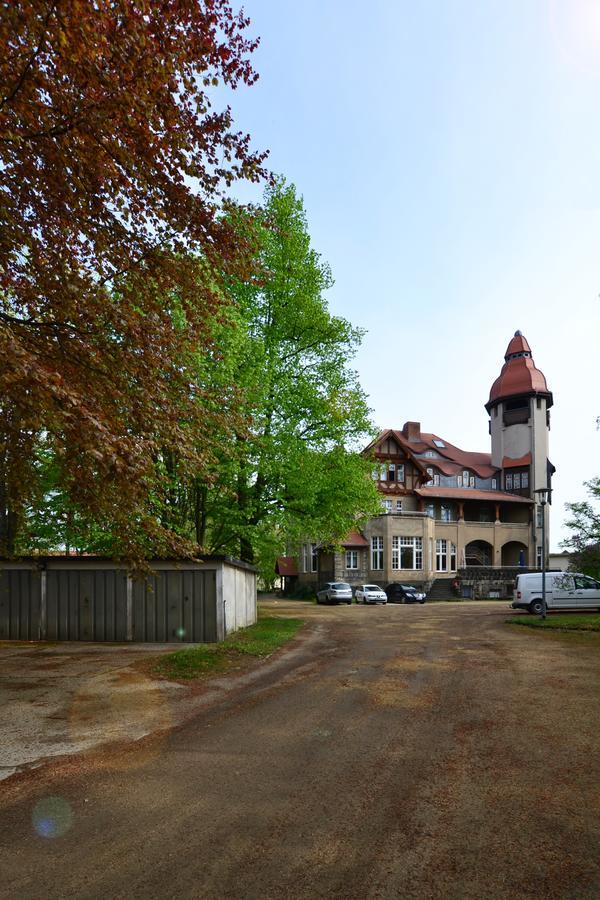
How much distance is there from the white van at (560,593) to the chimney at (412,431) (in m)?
35.1

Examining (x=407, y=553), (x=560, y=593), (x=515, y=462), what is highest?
(x=515, y=462)

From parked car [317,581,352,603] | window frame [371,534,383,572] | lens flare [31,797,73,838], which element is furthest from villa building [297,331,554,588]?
lens flare [31,797,73,838]

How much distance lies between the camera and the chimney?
6312cm

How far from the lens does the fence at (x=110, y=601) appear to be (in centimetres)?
1741

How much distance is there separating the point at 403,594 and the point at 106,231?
39516mm

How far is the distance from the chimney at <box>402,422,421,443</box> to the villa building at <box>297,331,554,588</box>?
0.42ft

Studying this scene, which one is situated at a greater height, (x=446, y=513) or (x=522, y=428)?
(x=522, y=428)

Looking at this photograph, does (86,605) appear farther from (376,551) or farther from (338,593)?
(376,551)

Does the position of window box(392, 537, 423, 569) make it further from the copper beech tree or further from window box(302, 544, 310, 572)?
the copper beech tree

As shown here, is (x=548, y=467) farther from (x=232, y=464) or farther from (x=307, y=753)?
(x=307, y=753)

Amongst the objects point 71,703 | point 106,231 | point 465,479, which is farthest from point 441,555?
point 106,231

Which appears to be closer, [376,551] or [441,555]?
[376,551]

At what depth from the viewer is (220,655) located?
14242 millimetres

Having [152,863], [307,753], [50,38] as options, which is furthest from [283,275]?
[152,863]
